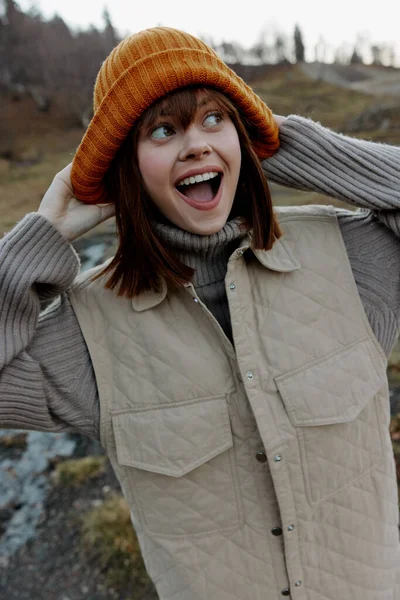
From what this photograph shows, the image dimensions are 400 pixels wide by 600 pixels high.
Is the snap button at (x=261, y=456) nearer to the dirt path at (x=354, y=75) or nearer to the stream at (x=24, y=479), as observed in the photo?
the stream at (x=24, y=479)

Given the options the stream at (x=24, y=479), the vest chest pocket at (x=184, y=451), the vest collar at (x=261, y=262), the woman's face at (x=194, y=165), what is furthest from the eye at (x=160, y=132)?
the stream at (x=24, y=479)

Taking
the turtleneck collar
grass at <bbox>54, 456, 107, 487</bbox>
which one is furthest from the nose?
grass at <bbox>54, 456, 107, 487</bbox>

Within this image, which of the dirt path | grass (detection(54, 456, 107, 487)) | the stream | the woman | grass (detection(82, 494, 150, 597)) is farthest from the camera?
the dirt path

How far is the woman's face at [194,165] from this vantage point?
52.7 inches

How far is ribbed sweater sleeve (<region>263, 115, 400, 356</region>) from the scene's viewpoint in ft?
4.98

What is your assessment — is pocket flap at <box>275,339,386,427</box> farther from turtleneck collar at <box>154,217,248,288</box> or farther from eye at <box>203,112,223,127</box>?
eye at <box>203,112,223,127</box>

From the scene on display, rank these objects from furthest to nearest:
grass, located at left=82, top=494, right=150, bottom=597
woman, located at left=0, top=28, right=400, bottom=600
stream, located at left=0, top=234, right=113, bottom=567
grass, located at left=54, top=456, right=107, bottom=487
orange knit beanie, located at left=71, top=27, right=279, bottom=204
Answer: grass, located at left=54, top=456, right=107, bottom=487, stream, located at left=0, top=234, right=113, bottom=567, grass, located at left=82, top=494, right=150, bottom=597, woman, located at left=0, top=28, right=400, bottom=600, orange knit beanie, located at left=71, top=27, right=279, bottom=204

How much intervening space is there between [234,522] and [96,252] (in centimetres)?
803

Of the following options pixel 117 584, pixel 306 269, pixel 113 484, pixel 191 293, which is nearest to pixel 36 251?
pixel 191 293

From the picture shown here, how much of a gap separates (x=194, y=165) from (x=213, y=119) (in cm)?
16

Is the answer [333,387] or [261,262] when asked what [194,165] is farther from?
[333,387]

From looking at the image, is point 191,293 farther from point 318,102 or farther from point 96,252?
point 318,102

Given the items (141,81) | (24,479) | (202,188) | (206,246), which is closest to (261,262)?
(206,246)

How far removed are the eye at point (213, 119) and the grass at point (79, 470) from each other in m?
3.10
